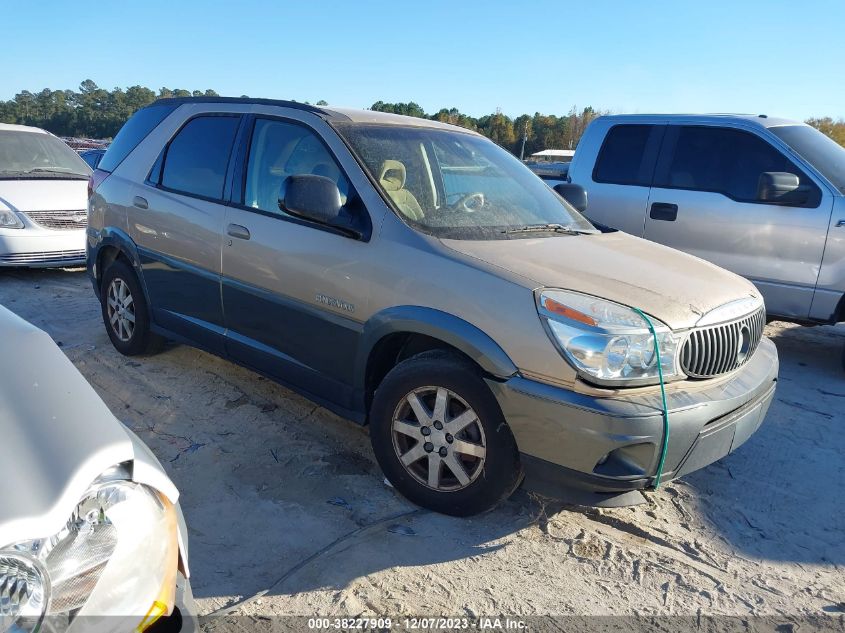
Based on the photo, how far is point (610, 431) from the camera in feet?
8.32

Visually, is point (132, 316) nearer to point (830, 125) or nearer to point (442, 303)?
point (442, 303)

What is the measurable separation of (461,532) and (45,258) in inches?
256

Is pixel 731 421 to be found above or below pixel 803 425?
above

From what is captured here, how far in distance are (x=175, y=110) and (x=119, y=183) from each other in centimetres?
68

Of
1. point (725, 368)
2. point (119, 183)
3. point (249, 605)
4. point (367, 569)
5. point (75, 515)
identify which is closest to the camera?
point (75, 515)

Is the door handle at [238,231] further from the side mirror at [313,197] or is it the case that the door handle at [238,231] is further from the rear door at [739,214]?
the rear door at [739,214]

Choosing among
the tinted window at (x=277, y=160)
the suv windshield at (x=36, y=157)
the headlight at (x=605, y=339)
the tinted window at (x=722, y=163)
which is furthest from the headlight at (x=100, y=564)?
the suv windshield at (x=36, y=157)

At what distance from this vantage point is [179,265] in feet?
13.8

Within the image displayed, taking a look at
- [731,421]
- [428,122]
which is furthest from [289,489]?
[428,122]

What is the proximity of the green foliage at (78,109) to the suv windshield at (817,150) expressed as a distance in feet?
86.6

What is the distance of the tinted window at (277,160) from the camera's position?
3.55 metres

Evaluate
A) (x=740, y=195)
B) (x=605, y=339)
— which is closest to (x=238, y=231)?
(x=605, y=339)

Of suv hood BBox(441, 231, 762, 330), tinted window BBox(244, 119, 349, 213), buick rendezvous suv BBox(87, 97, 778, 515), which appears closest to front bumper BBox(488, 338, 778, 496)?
buick rendezvous suv BBox(87, 97, 778, 515)

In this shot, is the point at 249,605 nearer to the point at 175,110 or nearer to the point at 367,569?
the point at 367,569
